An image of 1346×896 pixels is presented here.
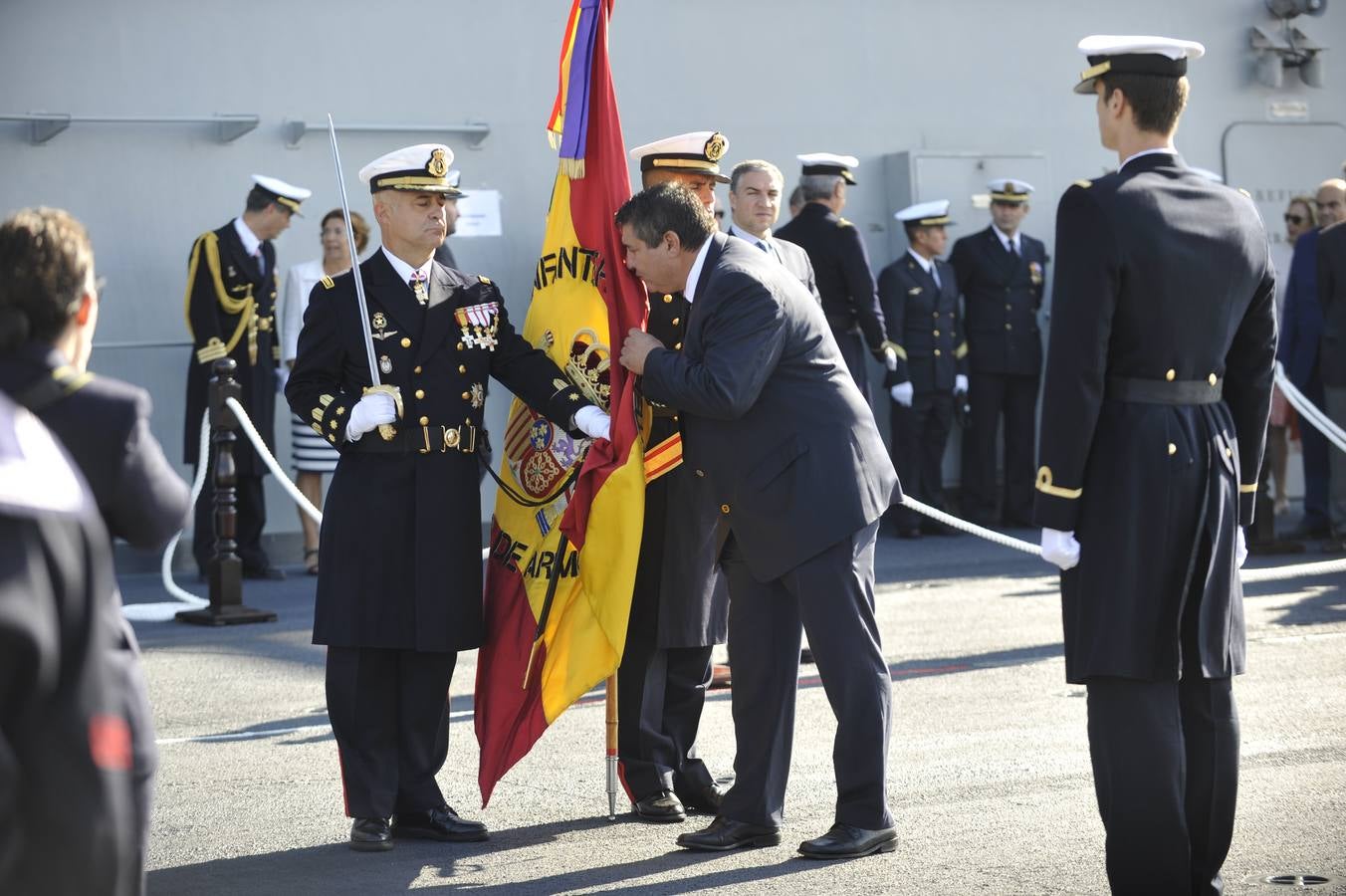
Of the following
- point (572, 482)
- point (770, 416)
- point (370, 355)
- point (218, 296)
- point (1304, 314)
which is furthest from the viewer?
point (1304, 314)

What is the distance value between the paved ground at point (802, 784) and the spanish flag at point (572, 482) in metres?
0.44

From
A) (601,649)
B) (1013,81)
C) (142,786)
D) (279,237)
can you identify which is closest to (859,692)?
(601,649)

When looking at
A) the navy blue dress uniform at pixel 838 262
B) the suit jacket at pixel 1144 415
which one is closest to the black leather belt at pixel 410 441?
the suit jacket at pixel 1144 415

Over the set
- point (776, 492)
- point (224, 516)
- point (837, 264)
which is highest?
point (837, 264)

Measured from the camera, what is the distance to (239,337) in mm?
10898

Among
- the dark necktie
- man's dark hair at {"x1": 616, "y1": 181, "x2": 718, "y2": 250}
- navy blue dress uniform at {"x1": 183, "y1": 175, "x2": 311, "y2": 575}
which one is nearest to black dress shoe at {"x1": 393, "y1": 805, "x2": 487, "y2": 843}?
the dark necktie

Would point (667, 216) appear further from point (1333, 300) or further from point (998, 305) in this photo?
point (998, 305)

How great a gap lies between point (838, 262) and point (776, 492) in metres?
5.25

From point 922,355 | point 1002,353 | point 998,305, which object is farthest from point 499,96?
point 1002,353

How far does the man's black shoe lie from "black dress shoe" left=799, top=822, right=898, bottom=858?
2.22 feet

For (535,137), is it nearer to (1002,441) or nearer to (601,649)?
(1002,441)

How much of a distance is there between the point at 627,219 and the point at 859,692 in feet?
5.04

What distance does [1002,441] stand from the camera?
13719 millimetres

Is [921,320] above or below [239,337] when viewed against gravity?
below
